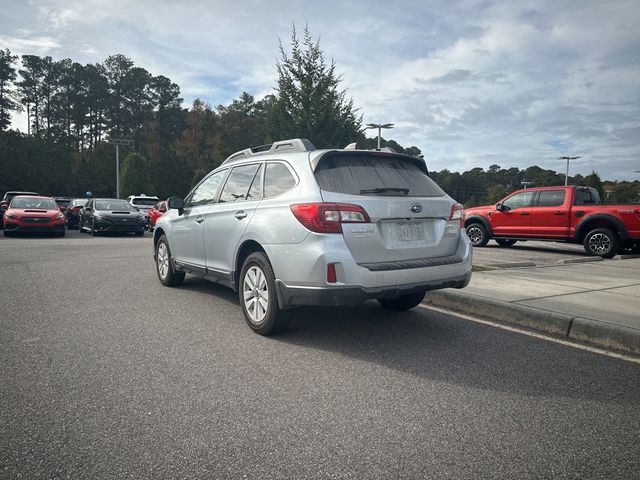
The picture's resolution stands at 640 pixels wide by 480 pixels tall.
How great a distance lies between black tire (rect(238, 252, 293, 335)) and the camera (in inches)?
173

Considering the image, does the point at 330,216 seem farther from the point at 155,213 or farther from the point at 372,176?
the point at 155,213

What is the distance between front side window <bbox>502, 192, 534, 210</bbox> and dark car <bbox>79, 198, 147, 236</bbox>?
13.7 m

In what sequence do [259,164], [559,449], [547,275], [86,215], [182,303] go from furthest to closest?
[86,215] → [547,275] → [182,303] → [259,164] → [559,449]

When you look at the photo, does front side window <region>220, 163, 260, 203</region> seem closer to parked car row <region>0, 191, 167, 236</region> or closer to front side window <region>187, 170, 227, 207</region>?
front side window <region>187, 170, 227, 207</region>

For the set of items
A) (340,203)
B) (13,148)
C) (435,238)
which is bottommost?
(435,238)

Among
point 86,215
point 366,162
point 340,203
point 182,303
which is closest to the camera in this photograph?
point 340,203

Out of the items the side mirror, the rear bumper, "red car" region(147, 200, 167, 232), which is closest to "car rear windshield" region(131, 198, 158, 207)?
"red car" region(147, 200, 167, 232)

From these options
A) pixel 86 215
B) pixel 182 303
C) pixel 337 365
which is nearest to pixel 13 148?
pixel 86 215

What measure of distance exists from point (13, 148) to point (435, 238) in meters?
52.5

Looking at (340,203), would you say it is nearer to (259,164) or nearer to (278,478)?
(259,164)

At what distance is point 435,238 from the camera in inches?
178

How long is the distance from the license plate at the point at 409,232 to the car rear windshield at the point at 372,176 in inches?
12.5

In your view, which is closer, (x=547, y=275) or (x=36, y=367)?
(x=36, y=367)

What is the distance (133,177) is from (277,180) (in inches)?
1990
